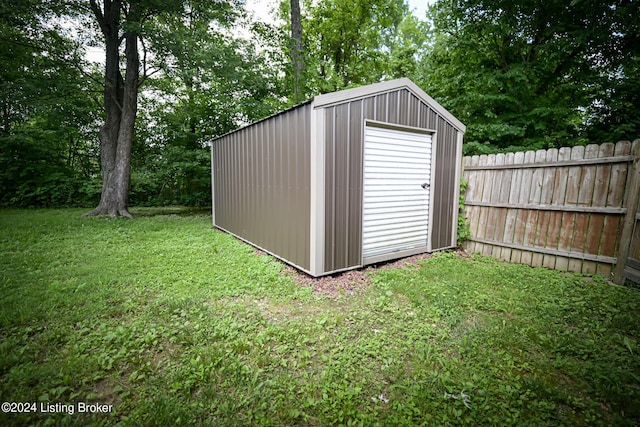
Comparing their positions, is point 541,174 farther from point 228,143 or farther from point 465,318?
point 228,143

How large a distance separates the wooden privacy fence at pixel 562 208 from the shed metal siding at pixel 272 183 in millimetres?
3259

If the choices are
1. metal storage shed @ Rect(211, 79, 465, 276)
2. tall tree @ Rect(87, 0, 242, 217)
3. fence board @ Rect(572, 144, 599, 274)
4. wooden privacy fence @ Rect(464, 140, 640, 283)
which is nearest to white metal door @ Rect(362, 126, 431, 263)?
metal storage shed @ Rect(211, 79, 465, 276)

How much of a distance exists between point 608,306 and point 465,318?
1612 millimetres

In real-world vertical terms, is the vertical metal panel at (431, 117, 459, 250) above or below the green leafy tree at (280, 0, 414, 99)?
below

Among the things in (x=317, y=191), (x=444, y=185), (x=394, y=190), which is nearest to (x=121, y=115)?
(x=317, y=191)

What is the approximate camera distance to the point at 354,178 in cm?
372

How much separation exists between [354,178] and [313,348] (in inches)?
88.8

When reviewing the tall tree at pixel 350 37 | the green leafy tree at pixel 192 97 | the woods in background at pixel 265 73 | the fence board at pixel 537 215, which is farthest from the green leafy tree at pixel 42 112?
the fence board at pixel 537 215

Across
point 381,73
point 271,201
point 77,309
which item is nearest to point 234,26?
point 381,73

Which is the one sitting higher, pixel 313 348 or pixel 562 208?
pixel 562 208

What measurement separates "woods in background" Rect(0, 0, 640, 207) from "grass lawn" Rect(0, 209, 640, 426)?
202 inches

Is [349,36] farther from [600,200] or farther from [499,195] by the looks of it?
[600,200]

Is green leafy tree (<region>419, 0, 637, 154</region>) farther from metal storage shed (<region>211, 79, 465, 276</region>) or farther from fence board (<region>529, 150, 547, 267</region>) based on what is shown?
metal storage shed (<region>211, 79, 465, 276</region>)

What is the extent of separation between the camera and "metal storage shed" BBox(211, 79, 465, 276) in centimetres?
350
